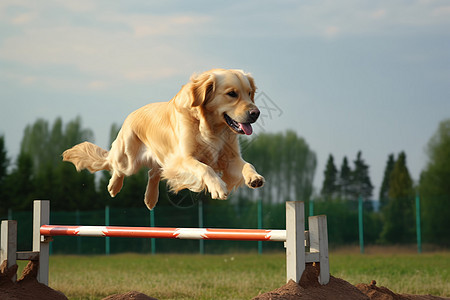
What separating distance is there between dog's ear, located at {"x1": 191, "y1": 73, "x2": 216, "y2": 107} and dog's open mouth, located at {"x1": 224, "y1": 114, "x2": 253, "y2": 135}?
0.66ft

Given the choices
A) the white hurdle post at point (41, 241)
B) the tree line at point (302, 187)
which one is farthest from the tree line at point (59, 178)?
the white hurdle post at point (41, 241)

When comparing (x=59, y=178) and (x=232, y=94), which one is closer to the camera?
(x=232, y=94)

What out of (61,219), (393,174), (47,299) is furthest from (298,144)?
(47,299)

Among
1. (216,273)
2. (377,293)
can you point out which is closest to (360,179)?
(216,273)

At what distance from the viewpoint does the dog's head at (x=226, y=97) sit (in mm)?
3947

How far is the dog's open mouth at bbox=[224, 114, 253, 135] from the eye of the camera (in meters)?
3.95

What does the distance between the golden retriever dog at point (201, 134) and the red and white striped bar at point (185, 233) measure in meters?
0.41

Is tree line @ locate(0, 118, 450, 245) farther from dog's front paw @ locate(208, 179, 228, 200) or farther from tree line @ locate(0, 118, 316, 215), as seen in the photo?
dog's front paw @ locate(208, 179, 228, 200)

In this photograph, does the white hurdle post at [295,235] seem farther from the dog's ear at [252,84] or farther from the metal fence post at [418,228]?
the metal fence post at [418,228]

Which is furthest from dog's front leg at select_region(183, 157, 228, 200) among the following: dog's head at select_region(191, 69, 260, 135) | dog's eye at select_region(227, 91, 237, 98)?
dog's eye at select_region(227, 91, 237, 98)

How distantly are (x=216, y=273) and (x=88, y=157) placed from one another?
792 centimetres

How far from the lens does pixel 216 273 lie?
12.8 m

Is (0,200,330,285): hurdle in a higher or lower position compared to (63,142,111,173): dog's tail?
lower

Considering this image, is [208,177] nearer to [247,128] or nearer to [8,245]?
[247,128]
